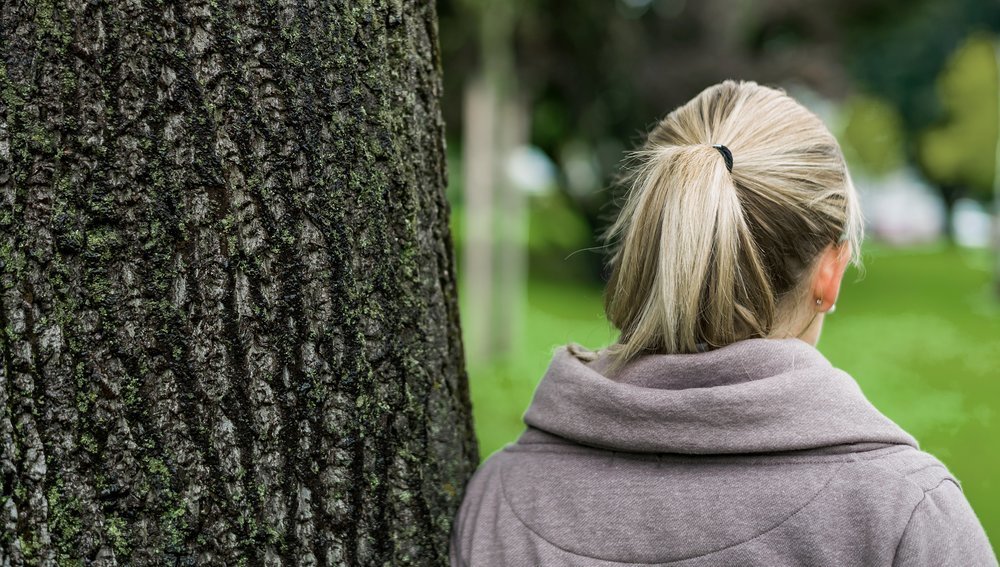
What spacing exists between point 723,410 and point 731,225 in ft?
1.10

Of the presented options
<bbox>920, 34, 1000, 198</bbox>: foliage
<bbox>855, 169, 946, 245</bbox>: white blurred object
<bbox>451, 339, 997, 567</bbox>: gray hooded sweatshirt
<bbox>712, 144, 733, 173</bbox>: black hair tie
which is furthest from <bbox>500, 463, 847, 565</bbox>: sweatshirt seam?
<bbox>855, 169, 946, 245</bbox>: white blurred object

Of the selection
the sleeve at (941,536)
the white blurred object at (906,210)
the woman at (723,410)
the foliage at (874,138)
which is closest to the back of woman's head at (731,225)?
the woman at (723,410)

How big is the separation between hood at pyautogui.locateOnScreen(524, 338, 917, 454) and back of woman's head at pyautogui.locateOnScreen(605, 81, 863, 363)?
0.08 m

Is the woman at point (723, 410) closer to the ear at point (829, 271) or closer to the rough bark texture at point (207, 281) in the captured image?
the ear at point (829, 271)

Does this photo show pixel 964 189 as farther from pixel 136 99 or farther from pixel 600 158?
pixel 136 99

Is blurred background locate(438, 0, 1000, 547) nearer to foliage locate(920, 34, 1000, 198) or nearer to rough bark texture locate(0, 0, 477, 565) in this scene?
foliage locate(920, 34, 1000, 198)

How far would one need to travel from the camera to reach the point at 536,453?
1.87 metres

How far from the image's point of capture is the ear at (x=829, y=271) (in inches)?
71.3

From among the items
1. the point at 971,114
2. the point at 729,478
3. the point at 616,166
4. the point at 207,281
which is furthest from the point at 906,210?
the point at 207,281

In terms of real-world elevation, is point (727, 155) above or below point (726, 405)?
above

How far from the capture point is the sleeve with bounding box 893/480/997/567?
1.44m

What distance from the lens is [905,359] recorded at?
10711mm

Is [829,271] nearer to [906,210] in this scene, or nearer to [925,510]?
[925,510]

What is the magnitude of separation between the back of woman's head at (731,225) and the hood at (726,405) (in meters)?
0.08
